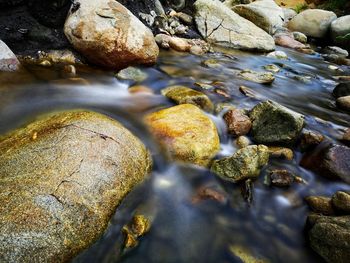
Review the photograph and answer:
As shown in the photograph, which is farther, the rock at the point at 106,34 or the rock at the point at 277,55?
the rock at the point at 277,55

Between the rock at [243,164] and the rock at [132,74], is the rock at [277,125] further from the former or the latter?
the rock at [132,74]

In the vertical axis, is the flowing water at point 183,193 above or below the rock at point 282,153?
below

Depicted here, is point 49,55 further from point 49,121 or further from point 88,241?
point 88,241

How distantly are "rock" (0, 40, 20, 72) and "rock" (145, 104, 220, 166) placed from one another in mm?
2218

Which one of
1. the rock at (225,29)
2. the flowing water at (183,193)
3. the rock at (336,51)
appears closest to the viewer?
the flowing water at (183,193)

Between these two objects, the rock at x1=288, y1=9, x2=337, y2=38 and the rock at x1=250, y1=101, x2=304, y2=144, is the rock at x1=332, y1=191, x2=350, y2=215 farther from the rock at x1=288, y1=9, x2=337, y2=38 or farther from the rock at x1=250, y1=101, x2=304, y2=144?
the rock at x1=288, y1=9, x2=337, y2=38

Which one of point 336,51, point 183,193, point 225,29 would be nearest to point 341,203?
point 183,193

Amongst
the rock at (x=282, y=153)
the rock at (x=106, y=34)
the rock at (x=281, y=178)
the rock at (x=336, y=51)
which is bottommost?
Result: the rock at (x=336, y=51)

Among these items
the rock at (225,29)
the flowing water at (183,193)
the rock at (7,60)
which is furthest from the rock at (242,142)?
the rock at (225,29)

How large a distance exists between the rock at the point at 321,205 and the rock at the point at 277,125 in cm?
84

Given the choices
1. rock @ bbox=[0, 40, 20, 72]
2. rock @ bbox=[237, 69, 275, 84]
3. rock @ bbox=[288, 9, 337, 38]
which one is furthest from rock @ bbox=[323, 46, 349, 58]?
rock @ bbox=[0, 40, 20, 72]

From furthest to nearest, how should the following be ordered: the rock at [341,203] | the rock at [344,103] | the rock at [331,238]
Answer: the rock at [344,103], the rock at [341,203], the rock at [331,238]

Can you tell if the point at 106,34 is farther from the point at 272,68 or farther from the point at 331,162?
the point at 272,68

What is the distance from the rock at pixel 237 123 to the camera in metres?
3.61
